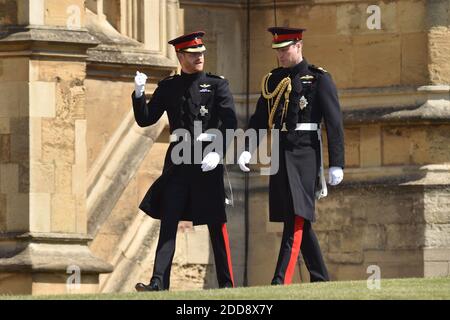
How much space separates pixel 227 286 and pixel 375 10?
16.2ft

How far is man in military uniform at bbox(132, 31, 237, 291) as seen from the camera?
17016mm

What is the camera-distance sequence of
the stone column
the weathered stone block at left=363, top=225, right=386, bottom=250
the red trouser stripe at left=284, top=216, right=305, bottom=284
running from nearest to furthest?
the red trouser stripe at left=284, top=216, right=305, bottom=284 < the stone column < the weathered stone block at left=363, top=225, right=386, bottom=250

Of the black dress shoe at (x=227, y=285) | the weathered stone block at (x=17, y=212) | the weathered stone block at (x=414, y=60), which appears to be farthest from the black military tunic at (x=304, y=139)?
the weathered stone block at (x=414, y=60)

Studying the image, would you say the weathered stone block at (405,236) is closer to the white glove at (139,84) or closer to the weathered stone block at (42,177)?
the weathered stone block at (42,177)

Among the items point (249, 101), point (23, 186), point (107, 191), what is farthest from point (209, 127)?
point (249, 101)

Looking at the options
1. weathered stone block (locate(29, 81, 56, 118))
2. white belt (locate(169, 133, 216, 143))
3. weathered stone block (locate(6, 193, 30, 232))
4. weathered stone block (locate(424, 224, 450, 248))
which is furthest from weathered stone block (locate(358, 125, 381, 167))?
white belt (locate(169, 133, 216, 143))

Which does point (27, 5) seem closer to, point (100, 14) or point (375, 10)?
point (100, 14)

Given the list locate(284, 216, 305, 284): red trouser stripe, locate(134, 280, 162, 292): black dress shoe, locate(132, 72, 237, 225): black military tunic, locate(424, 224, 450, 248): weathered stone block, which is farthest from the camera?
locate(424, 224, 450, 248): weathered stone block

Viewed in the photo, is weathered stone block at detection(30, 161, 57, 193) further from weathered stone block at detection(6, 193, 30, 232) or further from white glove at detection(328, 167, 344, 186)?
white glove at detection(328, 167, 344, 186)

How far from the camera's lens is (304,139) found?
671 inches

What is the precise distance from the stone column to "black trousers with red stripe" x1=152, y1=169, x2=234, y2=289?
2003 millimetres

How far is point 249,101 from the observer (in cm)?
2214

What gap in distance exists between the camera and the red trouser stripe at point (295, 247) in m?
16.8

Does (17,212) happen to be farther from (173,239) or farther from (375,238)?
(375,238)
